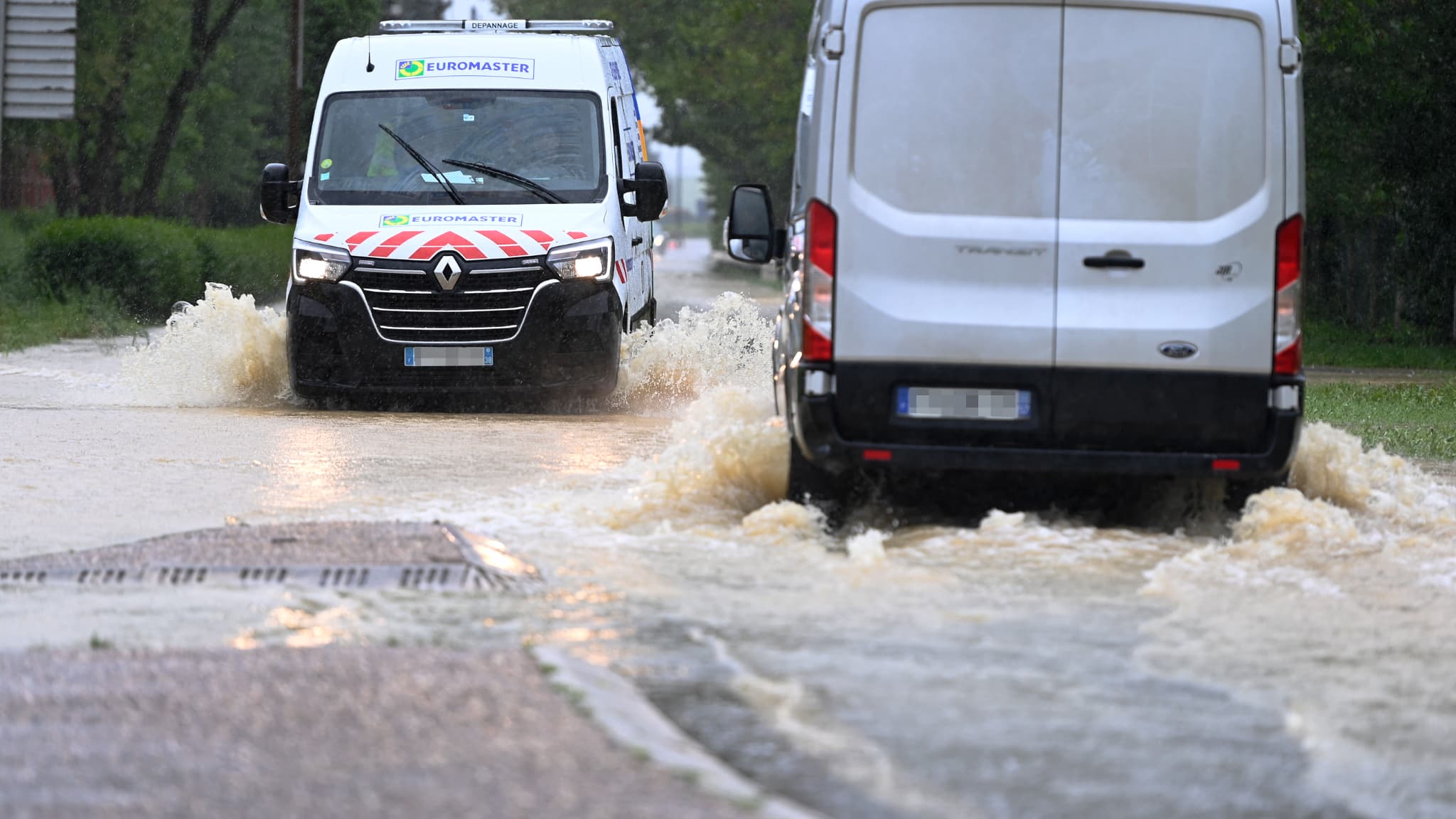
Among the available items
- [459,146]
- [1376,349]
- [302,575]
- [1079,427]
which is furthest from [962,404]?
[1376,349]

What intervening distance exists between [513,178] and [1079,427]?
25.3ft

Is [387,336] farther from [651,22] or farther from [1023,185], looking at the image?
[651,22]

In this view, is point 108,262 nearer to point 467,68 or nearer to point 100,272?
point 100,272

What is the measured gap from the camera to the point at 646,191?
15.8 meters

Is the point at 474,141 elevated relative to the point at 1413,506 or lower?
elevated

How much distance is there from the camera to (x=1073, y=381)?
8.33 meters

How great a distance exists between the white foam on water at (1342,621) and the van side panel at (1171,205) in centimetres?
76

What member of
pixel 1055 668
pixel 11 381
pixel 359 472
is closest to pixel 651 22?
pixel 11 381

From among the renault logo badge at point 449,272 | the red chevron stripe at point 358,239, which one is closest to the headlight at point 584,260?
the renault logo badge at point 449,272

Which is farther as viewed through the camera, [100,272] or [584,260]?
[100,272]

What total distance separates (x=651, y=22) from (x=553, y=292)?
48578mm

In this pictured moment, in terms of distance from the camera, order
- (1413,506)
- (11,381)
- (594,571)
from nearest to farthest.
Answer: (594,571) → (1413,506) → (11,381)

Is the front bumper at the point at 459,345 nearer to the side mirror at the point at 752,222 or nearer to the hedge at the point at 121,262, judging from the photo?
the side mirror at the point at 752,222

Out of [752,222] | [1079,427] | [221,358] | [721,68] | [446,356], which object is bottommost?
[221,358]
